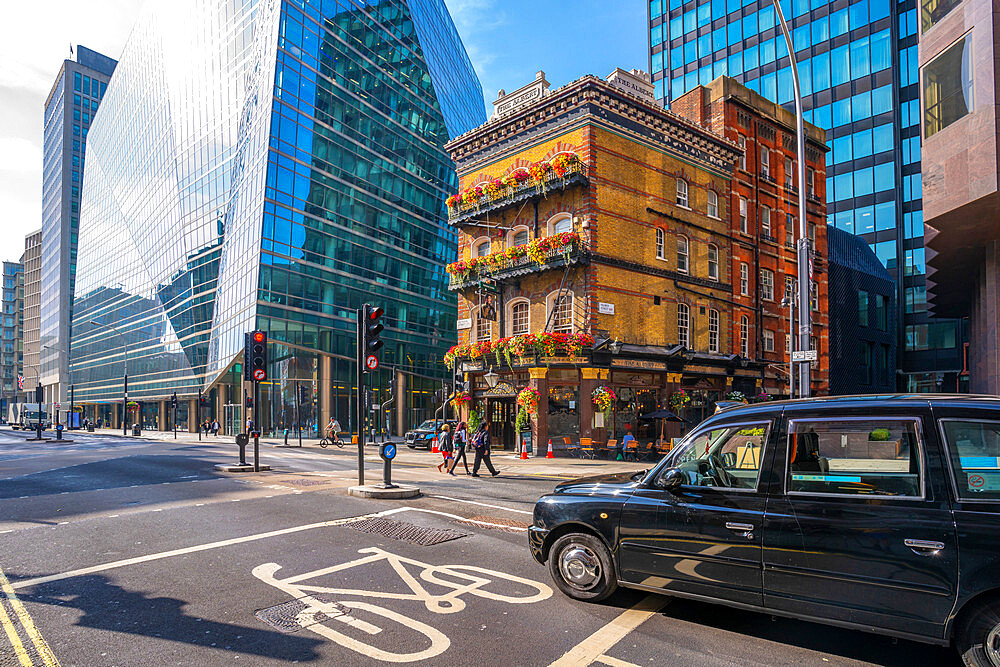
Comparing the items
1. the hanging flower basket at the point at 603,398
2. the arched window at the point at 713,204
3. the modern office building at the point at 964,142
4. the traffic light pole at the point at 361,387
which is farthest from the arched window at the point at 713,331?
the traffic light pole at the point at 361,387

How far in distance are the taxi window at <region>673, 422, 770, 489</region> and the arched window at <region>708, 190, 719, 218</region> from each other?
28.4 m

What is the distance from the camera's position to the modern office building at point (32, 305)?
119375 millimetres

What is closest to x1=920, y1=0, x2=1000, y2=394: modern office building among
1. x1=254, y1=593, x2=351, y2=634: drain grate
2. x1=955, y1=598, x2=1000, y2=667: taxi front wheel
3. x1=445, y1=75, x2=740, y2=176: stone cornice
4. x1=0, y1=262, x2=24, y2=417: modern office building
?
x1=445, y1=75, x2=740, y2=176: stone cornice

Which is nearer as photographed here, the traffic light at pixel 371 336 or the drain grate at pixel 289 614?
the drain grate at pixel 289 614

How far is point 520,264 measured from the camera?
2747 cm

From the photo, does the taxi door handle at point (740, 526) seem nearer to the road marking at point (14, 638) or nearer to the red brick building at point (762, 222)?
the road marking at point (14, 638)

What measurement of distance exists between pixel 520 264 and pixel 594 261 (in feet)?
11.8

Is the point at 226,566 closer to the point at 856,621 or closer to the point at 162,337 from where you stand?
the point at 856,621

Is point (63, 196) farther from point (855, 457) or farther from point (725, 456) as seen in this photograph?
point (855, 457)

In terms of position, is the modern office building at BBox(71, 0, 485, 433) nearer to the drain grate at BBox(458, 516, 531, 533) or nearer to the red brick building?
the red brick building

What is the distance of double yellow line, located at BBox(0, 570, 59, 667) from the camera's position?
4.57 metres

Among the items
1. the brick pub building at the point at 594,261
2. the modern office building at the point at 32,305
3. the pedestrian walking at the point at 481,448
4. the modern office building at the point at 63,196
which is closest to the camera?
the pedestrian walking at the point at 481,448

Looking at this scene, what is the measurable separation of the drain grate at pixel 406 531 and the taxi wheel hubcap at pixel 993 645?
608 centimetres

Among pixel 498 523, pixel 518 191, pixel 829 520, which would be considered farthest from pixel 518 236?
pixel 829 520
